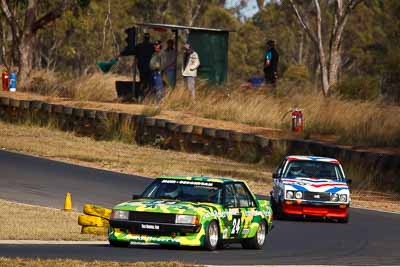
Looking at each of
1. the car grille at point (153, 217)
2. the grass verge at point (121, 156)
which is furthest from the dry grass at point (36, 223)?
the grass verge at point (121, 156)

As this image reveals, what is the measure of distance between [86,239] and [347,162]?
14.4 metres

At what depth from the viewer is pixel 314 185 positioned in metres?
22.1

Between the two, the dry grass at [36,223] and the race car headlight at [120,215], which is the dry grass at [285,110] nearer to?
the dry grass at [36,223]

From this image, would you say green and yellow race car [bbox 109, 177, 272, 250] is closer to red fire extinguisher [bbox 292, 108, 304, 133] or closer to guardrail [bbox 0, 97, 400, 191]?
guardrail [bbox 0, 97, 400, 191]

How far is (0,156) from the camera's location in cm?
2909

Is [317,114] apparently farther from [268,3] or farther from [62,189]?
[268,3]

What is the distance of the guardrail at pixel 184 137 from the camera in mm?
29469

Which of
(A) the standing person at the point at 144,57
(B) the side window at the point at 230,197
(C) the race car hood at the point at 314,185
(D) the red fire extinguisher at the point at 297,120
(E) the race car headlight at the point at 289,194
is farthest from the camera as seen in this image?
(A) the standing person at the point at 144,57

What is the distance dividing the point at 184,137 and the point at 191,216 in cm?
1970

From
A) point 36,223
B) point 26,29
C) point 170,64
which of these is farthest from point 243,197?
point 26,29

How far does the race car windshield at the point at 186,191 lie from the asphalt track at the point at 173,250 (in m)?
0.71

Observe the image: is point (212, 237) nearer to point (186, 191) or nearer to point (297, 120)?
point (186, 191)

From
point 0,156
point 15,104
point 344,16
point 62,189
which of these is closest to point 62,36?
point 344,16

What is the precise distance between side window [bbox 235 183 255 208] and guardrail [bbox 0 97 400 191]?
1293 cm
